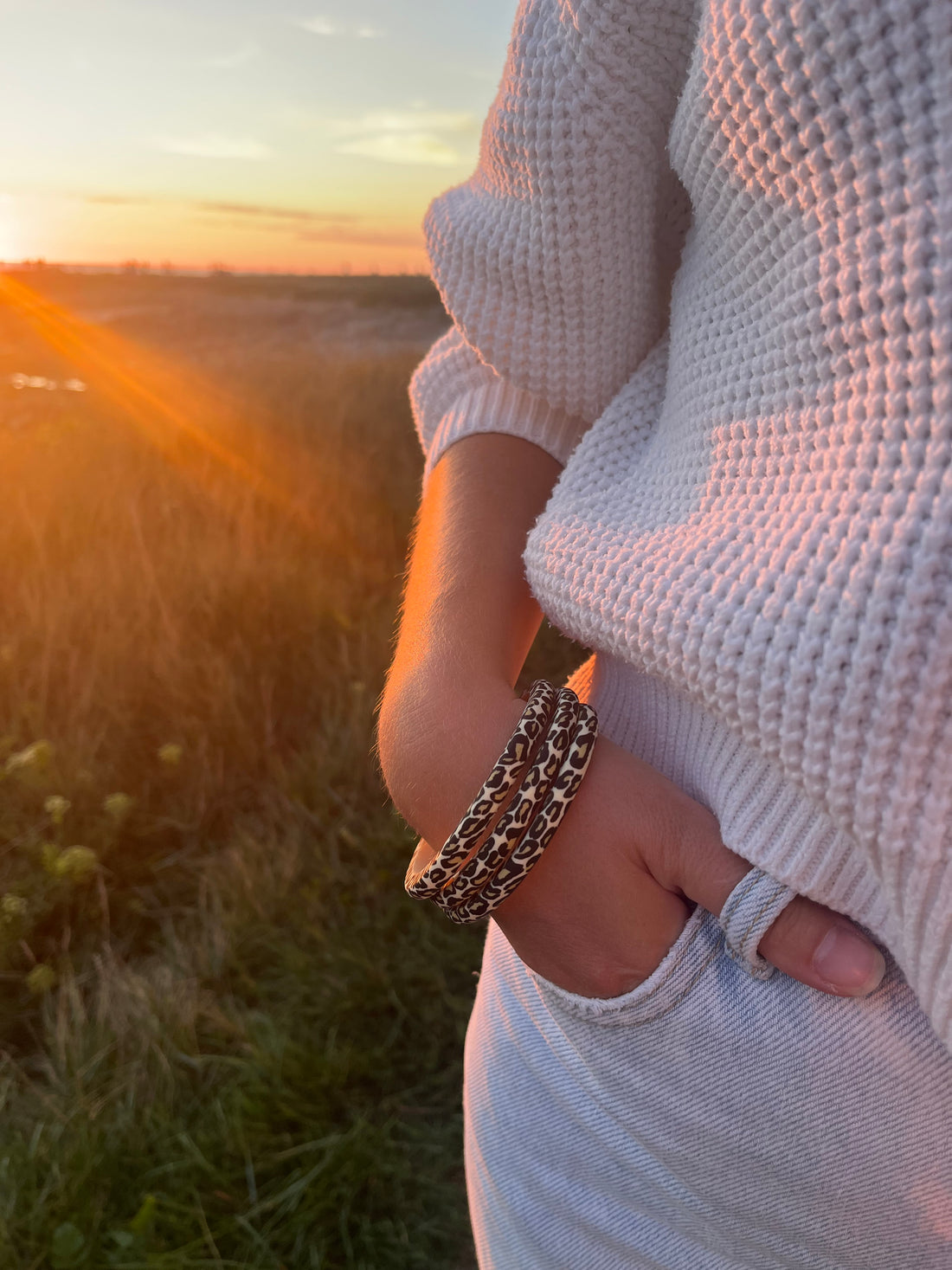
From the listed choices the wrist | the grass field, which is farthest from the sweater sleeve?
the grass field

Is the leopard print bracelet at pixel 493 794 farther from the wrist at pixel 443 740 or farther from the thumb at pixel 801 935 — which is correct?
the thumb at pixel 801 935

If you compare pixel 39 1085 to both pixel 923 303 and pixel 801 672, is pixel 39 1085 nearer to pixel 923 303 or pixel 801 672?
pixel 801 672

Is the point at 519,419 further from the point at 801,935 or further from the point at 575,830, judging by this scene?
the point at 801,935

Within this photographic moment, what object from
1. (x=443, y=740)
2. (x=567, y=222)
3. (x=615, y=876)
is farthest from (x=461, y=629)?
(x=567, y=222)

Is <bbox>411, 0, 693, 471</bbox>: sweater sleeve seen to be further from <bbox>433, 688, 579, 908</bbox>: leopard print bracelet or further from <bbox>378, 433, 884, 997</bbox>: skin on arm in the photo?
<bbox>433, 688, 579, 908</bbox>: leopard print bracelet

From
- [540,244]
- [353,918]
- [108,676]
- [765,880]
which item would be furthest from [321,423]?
[765,880]

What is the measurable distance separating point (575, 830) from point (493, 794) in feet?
0.26

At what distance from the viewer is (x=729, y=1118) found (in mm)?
667

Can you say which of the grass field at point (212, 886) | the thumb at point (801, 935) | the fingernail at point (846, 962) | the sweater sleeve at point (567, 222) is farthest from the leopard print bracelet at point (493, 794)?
the grass field at point (212, 886)

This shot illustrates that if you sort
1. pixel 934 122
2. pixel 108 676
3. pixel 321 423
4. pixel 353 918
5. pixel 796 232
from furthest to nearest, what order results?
pixel 321 423, pixel 108 676, pixel 353 918, pixel 796 232, pixel 934 122

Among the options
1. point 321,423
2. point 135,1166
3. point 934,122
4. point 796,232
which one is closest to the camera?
point 934,122

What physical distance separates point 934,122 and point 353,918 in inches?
85.4

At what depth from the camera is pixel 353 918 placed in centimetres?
227

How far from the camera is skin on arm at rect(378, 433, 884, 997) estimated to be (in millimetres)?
634
